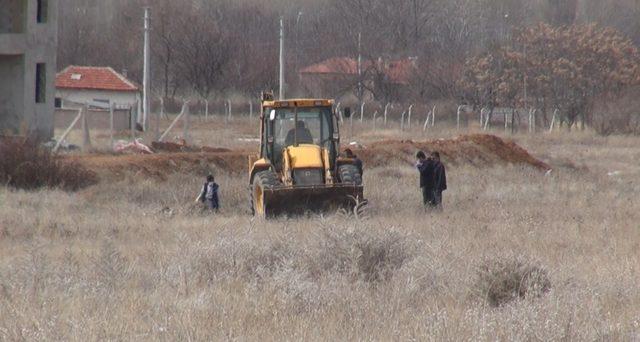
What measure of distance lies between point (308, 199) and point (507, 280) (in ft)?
31.3

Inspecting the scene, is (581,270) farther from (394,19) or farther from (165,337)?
(394,19)

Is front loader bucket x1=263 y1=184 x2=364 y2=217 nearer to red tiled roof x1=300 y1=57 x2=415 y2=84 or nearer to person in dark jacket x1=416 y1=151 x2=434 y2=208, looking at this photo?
person in dark jacket x1=416 y1=151 x2=434 y2=208

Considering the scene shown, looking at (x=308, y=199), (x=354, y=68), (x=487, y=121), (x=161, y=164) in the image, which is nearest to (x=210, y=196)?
(x=308, y=199)

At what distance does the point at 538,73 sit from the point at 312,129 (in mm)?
44286

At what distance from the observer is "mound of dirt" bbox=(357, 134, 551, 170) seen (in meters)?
34.2

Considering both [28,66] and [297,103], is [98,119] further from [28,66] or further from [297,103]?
[297,103]

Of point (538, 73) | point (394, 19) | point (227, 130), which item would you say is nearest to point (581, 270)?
point (227, 130)

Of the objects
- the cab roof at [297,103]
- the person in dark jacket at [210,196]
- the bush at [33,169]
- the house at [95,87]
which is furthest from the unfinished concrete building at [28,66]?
the house at [95,87]

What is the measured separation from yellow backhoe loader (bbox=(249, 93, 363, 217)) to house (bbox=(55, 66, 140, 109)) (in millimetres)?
34355

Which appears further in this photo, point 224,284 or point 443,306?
point 224,284

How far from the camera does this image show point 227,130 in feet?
167

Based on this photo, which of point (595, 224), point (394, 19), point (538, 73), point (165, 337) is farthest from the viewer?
point (394, 19)

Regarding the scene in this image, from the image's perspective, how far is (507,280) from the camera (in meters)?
10.9

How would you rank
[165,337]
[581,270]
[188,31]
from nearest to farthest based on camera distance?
[165,337]
[581,270]
[188,31]
